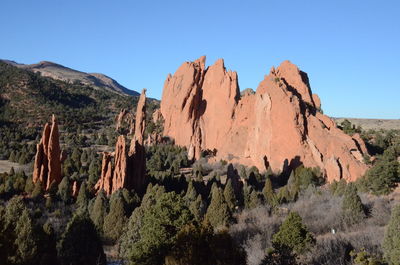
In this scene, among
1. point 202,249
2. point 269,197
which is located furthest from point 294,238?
point 269,197

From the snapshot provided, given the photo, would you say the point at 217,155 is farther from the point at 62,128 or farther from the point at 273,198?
the point at 62,128

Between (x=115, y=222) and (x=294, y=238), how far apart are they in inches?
632

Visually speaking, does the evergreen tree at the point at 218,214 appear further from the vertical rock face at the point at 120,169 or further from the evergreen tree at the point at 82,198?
the evergreen tree at the point at 82,198

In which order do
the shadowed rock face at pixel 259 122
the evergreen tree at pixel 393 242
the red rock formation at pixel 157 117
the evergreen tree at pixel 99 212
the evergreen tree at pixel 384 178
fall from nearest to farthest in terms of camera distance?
the evergreen tree at pixel 393 242
the evergreen tree at pixel 99 212
the evergreen tree at pixel 384 178
the shadowed rock face at pixel 259 122
the red rock formation at pixel 157 117

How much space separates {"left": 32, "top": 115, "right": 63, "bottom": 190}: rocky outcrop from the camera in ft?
128

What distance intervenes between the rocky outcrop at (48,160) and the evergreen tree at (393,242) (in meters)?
33.4

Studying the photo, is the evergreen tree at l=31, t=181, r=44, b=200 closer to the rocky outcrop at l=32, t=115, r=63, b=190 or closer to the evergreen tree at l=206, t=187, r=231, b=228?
the rocky outcrop at l=32, t=115, r=63, b=190

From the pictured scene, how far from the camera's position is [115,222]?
2947 cm

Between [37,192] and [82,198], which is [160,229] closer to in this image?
[82,198]

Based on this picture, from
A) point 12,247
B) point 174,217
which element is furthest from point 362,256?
point 12,247

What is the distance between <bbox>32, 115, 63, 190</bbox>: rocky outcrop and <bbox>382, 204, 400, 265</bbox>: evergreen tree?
3345 cm

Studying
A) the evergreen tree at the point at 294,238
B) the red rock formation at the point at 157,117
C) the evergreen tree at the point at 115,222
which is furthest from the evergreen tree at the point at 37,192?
the red rock formation at the point at 157,117

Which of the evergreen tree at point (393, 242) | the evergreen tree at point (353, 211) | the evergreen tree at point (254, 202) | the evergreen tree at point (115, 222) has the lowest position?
the evergreen tree at point (115, 222)

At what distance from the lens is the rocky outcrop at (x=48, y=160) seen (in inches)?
1540
